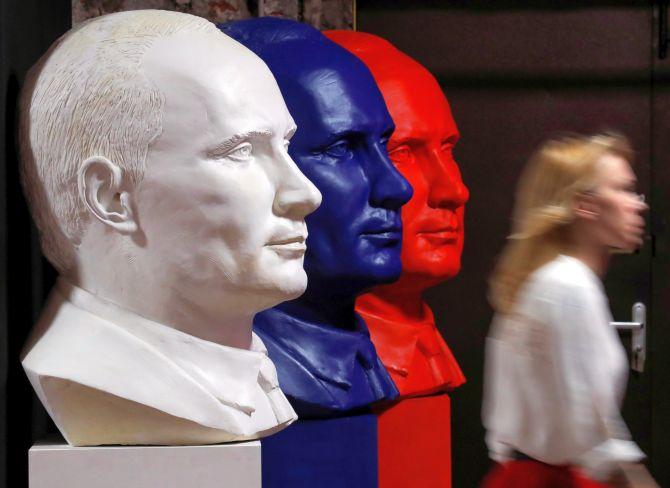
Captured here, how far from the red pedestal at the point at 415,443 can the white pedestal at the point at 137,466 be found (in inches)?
56.3

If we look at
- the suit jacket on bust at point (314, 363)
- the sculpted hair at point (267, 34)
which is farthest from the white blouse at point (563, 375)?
the sculpted hair at point (267, 34)

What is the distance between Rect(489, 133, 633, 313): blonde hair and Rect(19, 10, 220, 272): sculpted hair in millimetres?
1040

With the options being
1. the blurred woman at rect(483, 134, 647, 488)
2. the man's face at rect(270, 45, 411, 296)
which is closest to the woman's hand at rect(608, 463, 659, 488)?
the blurred woman at rect(483, 134, 647, 488)

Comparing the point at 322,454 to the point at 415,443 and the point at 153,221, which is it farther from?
the point at 153,221

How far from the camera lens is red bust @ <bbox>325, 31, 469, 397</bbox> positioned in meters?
4.16

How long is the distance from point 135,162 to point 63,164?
0.52ft

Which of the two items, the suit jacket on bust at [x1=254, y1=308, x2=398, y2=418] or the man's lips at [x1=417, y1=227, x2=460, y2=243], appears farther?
the man's lips at [x1=417, y1=227, x2=460, y2=243]

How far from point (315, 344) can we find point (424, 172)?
2.99ft

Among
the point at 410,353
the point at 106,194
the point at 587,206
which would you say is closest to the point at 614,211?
the point at 587,206

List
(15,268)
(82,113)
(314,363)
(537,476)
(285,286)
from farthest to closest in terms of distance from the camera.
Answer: (314,363) < (537,476) < (15,268) < (285,286) < (82,113)

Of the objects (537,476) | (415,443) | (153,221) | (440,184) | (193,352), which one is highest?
(153,221)

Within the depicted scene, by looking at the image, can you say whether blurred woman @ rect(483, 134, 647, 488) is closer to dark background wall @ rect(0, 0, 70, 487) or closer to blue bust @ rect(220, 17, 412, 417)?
blue bust @ rect(220, 17, 412, 417)

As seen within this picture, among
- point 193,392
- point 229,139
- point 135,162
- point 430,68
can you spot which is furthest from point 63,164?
point 430,68

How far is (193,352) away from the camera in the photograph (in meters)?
2.71
